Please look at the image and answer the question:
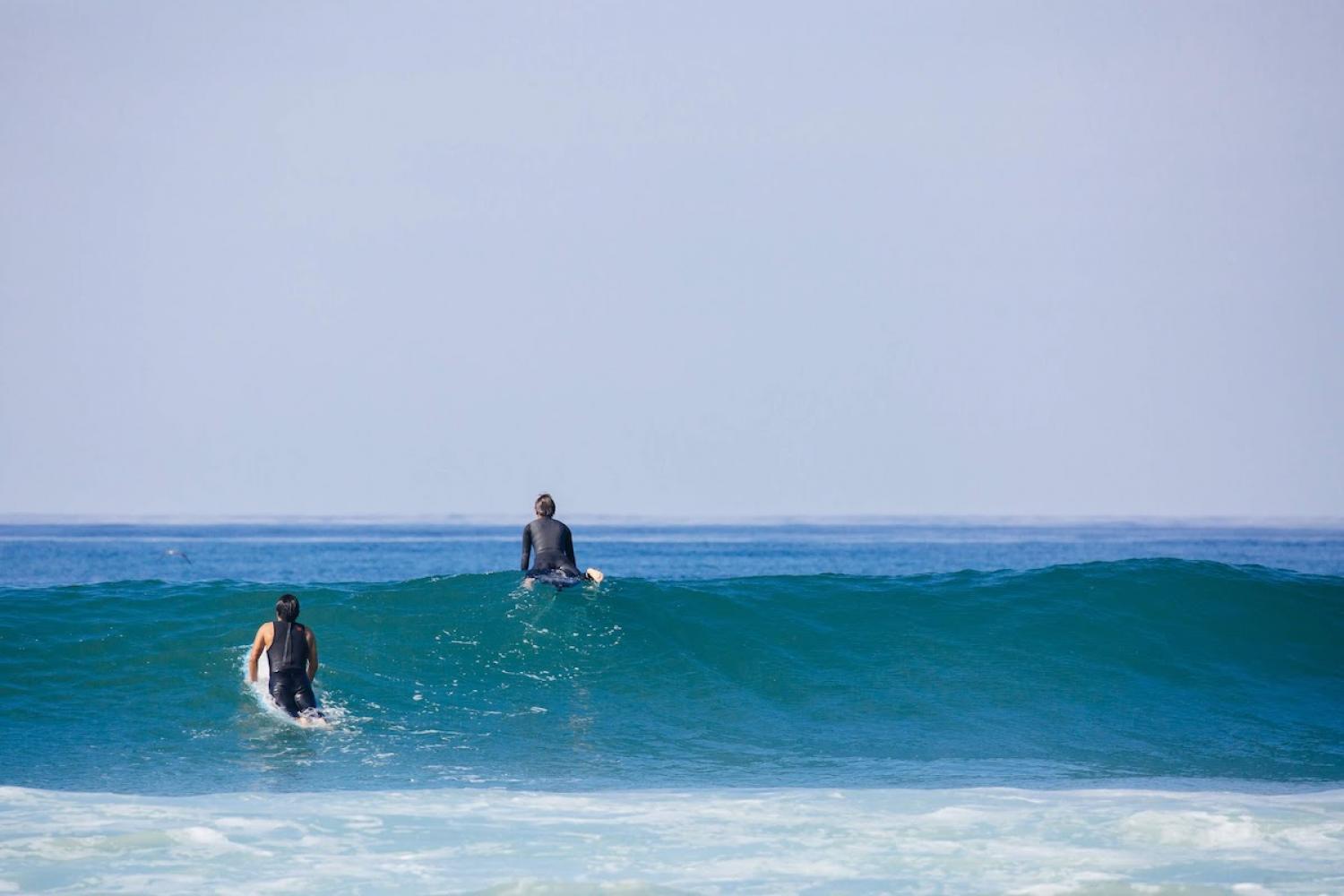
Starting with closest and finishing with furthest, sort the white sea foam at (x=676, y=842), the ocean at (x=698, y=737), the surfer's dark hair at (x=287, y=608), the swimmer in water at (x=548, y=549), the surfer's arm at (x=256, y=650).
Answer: the white sea foam at (x=676, y=842) → the ocean at (x=698, y=737) → the surfer's dark hair at (x=287, y=608) → the surfer's arm at (x=256, y=650) → the swimmer in water at (x=548, y=549)

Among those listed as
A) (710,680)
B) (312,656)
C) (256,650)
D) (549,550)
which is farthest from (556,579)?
(256,650)

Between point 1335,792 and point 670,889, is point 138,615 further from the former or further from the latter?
point 1335,792

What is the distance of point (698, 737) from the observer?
44.7 feet

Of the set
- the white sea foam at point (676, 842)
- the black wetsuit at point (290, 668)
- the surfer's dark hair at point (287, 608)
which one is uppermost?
the surfer's dark hair at point (287, 608)

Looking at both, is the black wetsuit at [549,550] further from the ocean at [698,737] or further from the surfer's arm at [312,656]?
the surfer's arm at [312,656]

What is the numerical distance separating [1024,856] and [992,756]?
4.31 metres

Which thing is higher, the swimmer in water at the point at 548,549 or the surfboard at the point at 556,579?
the swimmer in water at the point at 548,549

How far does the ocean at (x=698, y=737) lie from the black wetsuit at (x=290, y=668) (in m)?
0.34

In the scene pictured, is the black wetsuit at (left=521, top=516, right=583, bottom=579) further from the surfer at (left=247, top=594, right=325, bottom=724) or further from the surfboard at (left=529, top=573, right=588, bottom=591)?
the surfer at (left=247, top=594, right=325, bottom=724)

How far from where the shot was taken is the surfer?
12.7 m

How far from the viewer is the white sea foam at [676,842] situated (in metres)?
8.38

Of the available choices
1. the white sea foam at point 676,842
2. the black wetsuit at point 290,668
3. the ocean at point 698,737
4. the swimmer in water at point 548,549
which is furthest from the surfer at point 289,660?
the swimmer in water at point 548,549

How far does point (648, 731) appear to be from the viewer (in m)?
13.7

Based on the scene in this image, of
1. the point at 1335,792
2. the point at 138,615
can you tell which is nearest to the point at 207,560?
the point at 138,615
